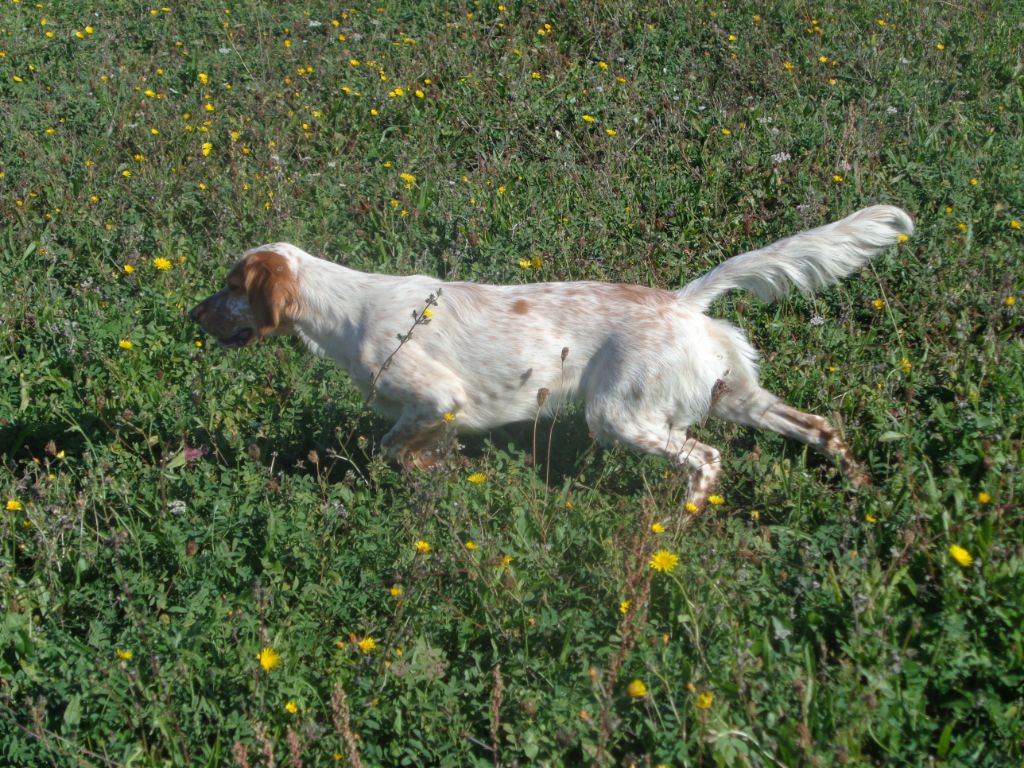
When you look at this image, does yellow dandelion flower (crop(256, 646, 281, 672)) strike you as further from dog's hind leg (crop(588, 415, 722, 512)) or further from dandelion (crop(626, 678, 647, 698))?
dog's hind leg (crop(588, 415, 722, 512))

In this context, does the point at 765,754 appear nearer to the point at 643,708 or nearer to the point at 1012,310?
the point at 643,708

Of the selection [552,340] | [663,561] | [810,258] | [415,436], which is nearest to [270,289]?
[415,436]

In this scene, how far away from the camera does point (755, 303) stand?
5.06 metres

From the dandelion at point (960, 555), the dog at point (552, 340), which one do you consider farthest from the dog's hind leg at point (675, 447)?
the dandelion at point (960, 555)

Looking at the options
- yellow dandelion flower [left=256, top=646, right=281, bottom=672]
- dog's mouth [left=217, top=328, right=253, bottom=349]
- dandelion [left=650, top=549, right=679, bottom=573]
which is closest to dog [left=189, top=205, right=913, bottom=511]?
dog's mouth [left=217, top=328, right=253, bottom=349]

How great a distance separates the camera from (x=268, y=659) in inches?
119

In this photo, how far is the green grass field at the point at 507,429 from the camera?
9.84 ft

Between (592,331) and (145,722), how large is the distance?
215 centimetres

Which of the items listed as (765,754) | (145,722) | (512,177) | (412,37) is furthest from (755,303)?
(412,37)

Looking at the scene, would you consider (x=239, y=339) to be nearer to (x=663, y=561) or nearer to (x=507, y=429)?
(x=507, y=429)

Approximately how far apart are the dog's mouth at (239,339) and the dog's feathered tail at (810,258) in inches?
72.4

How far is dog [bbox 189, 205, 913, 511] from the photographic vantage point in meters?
4.09

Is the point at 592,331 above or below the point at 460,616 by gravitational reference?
above

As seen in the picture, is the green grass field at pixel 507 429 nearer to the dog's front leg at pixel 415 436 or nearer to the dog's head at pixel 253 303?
the dog's front leg at pixel 415 436
